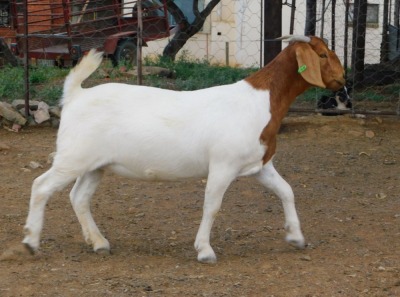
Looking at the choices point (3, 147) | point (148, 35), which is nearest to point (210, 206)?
point (3, 147)

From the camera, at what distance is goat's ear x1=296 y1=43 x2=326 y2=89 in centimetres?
528

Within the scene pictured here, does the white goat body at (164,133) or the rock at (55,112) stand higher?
the white goat body at (164,133)

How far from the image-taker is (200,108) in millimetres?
5133

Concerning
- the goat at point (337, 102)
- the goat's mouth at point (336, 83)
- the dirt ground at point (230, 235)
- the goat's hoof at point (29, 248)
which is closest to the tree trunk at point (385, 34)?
the goat at point (337, 102)

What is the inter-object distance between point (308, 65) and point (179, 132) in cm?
90

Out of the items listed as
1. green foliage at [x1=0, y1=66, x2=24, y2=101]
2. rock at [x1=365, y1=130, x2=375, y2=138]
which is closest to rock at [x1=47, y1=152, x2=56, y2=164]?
green foliage at [x1=0, y1=66, x2=24, y2=101]

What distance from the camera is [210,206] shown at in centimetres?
518

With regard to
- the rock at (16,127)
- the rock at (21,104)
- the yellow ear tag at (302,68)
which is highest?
the yellow ear tag at (302,68)

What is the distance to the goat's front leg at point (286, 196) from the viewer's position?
17.7 ft

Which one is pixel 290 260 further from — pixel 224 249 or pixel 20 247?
pixel 20 247

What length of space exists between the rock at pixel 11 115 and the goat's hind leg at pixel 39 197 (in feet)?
15.3

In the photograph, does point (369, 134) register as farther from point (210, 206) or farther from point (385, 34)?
point (385, 34)

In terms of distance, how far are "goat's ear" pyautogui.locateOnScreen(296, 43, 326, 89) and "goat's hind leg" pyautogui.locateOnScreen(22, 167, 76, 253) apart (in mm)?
1517

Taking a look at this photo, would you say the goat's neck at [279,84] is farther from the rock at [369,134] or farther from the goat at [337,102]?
the goat at [337,102]
